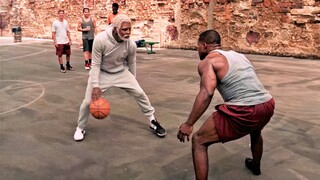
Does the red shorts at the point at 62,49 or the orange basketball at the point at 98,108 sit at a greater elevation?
the red shorts at the point at 62,49

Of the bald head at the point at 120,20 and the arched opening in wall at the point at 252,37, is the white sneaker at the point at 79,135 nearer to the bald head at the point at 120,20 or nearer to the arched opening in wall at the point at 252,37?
the bald head at the point at 120,20

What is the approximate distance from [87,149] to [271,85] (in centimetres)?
479

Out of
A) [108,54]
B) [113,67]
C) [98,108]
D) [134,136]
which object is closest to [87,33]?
[113,67]

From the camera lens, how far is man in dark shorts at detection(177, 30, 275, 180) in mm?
2768

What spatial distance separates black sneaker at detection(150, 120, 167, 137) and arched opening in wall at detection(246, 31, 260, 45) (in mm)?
8363

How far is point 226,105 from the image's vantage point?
286 cm

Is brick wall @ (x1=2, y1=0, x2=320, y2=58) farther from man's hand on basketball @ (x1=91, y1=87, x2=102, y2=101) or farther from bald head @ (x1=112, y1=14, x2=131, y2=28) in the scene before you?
man's hand on basketball @ (x1=91, y1=87, x2=102, y2=101)

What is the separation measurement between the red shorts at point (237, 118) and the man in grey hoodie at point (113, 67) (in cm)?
170

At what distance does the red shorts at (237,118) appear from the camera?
2.80 m

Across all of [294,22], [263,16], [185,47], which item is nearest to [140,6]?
[185,47]

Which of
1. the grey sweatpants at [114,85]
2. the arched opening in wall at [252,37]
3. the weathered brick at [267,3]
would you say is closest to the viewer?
the grey sweatpants at [114,85]

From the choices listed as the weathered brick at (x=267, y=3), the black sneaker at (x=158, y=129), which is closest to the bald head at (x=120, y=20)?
the black sneaker at (x=158, y=129)

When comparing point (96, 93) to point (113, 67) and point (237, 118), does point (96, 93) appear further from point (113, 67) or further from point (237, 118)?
point (237, 118)

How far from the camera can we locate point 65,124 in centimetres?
501
